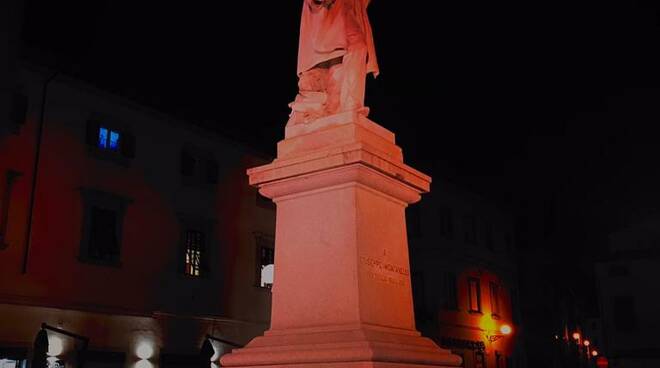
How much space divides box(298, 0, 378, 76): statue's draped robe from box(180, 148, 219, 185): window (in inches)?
789

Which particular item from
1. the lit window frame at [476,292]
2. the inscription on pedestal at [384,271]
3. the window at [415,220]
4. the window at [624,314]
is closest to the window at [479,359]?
the lit window frame at [476,292]

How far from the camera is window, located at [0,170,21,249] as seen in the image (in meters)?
21.3

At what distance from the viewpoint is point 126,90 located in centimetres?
2580

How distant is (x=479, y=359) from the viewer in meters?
41.6

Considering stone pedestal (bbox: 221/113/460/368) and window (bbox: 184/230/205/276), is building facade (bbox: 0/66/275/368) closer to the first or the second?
window (bbox: 184/230/205/276)

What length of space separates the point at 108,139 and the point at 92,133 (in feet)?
2.66

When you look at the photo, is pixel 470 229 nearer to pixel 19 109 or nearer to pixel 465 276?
pixel 465 276

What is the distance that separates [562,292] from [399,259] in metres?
53.1

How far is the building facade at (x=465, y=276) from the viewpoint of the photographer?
127 feet

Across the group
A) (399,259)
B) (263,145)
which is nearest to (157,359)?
(263,145)

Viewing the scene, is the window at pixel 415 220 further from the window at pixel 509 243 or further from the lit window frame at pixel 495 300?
the window at pixel 509 243

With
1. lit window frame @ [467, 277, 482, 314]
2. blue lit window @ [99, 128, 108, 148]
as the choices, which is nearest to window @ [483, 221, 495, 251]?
lit window frame @ [467, 277, 482, 314]

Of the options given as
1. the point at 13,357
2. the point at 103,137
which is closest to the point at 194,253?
the point at 103,137

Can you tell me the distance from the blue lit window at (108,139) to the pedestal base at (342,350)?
1907cm
